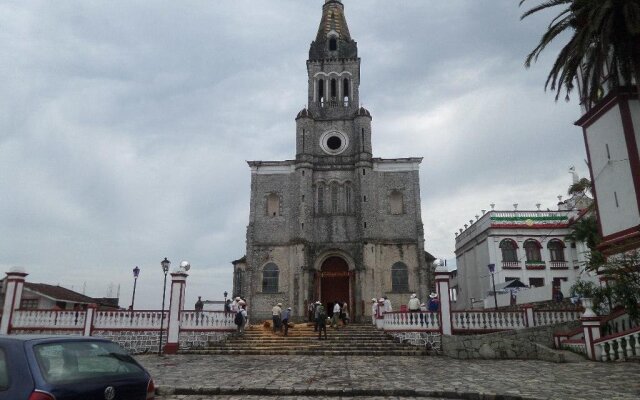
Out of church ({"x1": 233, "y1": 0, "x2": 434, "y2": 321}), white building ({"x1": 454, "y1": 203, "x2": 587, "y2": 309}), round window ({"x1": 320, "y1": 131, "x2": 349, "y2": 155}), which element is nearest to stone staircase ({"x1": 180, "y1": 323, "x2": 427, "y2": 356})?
church ({"x1": 233, "y1": 0, "x2": 434, "y2": 321})

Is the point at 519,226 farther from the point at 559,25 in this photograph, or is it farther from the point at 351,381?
the point at 351,381

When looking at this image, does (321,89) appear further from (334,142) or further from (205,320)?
(205,320)

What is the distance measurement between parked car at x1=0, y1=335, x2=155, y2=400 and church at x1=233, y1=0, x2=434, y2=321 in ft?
75.5

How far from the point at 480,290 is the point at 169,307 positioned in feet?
86.5

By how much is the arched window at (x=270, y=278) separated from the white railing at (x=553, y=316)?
52.8ft

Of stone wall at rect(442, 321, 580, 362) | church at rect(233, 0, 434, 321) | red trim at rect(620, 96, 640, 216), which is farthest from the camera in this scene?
church at rect(233, 0, 434, 321)

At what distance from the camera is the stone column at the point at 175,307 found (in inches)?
709

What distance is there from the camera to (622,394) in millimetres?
7613

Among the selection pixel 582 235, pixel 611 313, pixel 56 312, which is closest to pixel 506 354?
pixel 611 313

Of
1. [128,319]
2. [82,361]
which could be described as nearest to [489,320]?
[128,319]

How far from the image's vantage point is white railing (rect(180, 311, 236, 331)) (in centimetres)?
1858

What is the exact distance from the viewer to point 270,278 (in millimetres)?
28781

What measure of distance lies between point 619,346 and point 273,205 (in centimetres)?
2199

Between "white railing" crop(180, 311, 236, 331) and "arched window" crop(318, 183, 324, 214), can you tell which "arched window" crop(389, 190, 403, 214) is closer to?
"arched window" crop(318, 183, 324, 214)
